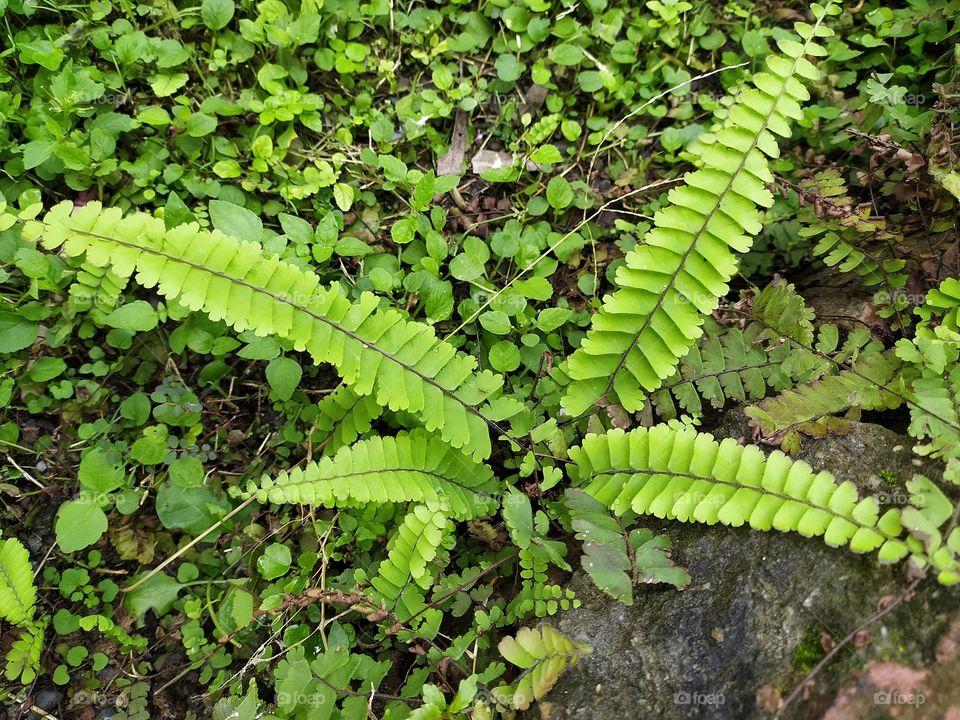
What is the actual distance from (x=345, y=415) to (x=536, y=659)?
1.73m

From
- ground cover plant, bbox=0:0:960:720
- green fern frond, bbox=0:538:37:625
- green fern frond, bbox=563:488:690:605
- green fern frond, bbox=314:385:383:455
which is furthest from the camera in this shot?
green fern frond, bbox=314:385:383:455

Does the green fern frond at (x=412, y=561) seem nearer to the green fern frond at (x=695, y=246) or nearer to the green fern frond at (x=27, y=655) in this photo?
the green fern frond at (x=695, y=246)

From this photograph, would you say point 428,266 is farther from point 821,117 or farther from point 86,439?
point 821,117

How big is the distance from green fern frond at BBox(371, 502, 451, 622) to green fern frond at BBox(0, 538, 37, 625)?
191 centimetres

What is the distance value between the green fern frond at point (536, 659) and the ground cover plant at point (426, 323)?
0.02 meters

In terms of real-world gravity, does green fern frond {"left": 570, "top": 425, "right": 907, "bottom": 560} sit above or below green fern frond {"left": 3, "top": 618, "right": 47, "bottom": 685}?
above

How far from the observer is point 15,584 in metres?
3.48

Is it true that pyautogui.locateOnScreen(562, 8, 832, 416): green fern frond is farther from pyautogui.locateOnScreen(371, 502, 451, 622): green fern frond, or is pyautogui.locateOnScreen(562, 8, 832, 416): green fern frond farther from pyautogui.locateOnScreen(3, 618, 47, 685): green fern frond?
pyautogui.locateOnScreen(3, 618, 47, 685): green fern frond

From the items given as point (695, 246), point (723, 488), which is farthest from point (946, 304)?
point (723, 488)

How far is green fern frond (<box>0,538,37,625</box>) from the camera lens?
3432 millimetres

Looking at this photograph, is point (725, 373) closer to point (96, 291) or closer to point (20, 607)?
point (96, 291)

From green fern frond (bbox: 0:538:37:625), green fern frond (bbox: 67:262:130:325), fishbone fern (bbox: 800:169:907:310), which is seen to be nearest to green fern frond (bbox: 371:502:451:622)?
green fern frond (bbox: 0:538:37:625)

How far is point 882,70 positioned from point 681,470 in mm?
3327

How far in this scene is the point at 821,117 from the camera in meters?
4.33
